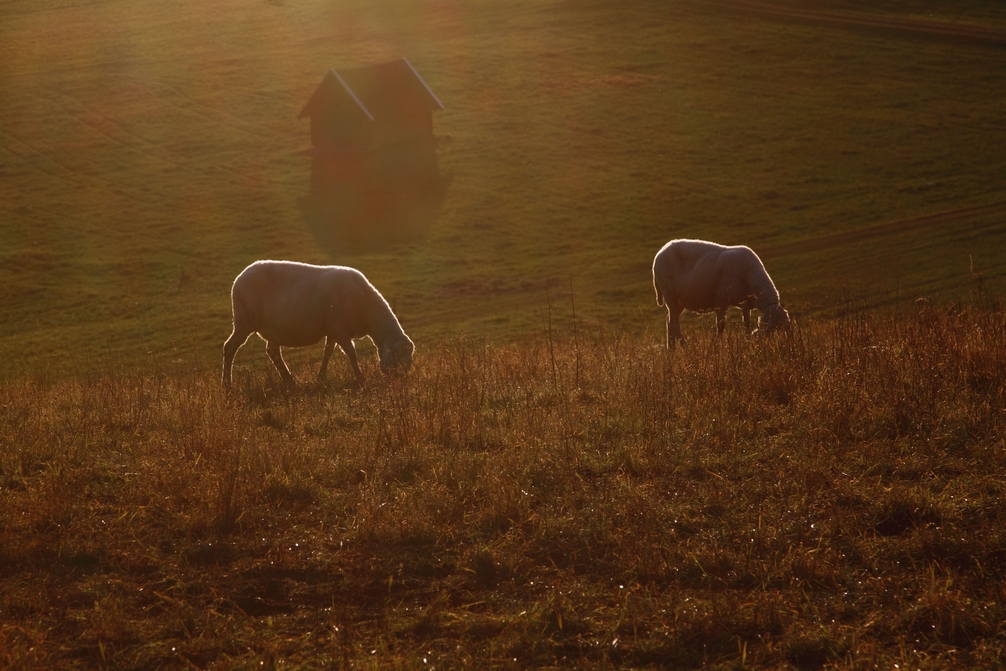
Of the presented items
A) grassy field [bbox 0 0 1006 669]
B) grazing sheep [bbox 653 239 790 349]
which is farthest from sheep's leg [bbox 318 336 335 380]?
grazing sheep [bbox 653 239 790 349]

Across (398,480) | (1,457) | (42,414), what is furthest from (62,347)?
(398,480)

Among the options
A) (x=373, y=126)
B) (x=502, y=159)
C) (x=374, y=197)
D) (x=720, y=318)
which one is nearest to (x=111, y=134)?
(x=373, y=126)

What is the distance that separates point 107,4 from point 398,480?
10280 centimetres

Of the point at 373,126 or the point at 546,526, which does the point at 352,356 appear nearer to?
the point at 546,526

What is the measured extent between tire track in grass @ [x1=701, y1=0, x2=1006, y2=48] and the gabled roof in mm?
34495

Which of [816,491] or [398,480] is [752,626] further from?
[398,480]

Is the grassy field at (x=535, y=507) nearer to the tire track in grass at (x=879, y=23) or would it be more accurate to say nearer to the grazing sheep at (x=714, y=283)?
the grazing sheep at (x=714, y=283)

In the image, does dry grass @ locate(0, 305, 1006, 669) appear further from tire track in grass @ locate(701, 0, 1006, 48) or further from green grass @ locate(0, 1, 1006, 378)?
tire track in grass @ locate(701, 0, 1006, 48)

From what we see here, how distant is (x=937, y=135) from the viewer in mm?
54406

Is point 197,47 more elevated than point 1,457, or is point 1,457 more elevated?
point 1,457

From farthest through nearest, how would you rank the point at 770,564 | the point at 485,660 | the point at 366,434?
the point at 366,434 → the point at 770,564 → the point at 485,660

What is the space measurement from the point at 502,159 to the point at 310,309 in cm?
4254

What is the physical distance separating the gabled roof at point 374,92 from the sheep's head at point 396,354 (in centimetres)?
4756

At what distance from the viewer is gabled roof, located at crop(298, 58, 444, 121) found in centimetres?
5938
